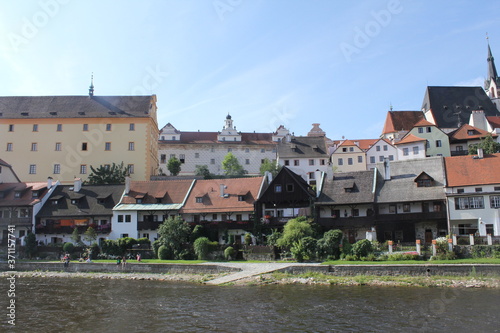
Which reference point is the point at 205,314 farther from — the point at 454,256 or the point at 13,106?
the point at 13,106

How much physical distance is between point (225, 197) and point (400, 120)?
1888 inches

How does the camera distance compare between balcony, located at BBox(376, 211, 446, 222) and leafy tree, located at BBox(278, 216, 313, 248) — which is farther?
balcony, located at BBox(376, 211, 446, 222)

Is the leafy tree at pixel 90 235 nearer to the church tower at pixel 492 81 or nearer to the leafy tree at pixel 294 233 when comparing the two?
the leafy tree at pixel 294 233

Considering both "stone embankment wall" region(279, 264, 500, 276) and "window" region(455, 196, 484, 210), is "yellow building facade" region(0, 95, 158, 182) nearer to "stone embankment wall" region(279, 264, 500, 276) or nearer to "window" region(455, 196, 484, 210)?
"stone embankment wall" region(279, 264, 500, 276)

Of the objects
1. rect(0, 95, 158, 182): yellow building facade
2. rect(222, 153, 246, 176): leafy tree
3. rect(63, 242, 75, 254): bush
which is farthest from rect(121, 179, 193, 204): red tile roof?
rect(222, 153, 246, 176): leafy tree

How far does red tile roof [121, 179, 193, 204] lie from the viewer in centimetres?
5012

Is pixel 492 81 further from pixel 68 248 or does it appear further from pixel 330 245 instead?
pixel 68 248

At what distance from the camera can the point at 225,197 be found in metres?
48.7

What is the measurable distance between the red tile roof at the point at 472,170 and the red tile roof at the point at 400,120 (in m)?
39.4

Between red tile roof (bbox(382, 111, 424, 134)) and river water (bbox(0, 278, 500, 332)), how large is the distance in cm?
5828

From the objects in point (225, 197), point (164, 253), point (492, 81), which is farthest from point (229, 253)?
point (492, 81)

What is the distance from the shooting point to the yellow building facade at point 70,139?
6806 centimetres

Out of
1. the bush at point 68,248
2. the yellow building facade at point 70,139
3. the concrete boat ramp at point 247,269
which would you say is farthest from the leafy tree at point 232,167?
the concrete boat ramp at point 247,269

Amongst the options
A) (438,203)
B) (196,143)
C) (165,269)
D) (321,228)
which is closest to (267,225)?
(321,228)
